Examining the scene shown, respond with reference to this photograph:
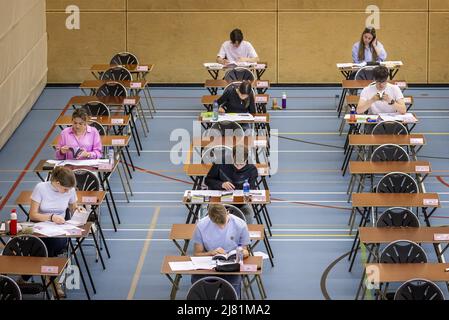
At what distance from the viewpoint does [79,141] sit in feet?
53.1

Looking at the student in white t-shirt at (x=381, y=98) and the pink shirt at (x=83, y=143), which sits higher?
the student in white t-shirt at (x=381, y=98)

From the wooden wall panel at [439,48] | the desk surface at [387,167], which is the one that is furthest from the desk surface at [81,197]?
the wooden wall panel at [439,48]

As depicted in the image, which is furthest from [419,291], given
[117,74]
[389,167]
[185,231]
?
[117,74]

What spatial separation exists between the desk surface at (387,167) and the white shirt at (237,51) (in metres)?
6.53

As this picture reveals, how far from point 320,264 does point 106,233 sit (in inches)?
132

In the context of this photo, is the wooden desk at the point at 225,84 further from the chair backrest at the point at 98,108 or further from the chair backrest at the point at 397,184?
the chair backrest at the point at 397,184

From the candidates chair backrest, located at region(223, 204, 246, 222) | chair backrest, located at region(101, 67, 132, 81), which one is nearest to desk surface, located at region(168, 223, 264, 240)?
chair backrest, located at region(223, 204, 246, 222)

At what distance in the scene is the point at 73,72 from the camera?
24453 mm

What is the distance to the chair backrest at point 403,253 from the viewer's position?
41.0ft

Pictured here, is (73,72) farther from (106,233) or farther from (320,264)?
(320,264)

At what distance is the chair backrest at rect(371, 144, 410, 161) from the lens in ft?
53.2

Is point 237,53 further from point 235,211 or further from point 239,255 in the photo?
point 239,255

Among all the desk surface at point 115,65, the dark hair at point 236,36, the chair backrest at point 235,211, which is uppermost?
the dark hair at point 236,36
